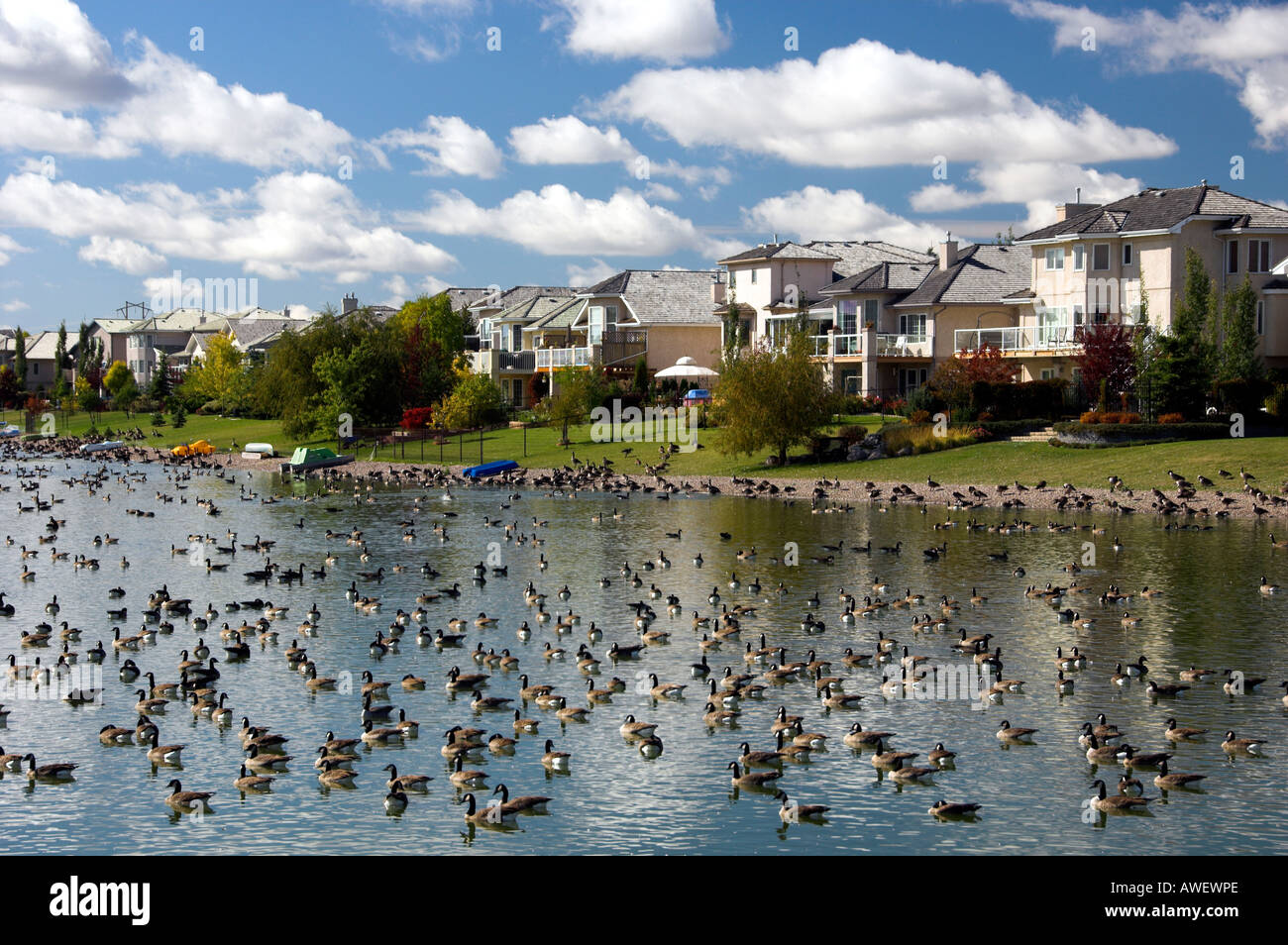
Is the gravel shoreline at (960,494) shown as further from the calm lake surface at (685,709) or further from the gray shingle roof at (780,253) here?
the gray shingle roof at (780,253)

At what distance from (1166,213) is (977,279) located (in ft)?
55.4

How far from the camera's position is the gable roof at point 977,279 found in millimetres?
95438

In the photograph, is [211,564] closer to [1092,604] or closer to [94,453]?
[1092,604]

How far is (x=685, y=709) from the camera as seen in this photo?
1107 inches

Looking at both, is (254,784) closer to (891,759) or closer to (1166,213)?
(891,759)

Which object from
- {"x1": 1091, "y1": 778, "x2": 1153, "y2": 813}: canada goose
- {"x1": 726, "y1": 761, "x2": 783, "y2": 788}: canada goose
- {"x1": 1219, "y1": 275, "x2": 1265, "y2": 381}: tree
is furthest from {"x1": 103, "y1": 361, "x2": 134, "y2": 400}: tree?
{"x1": 1091, "y1": 778, "x2": 1153, "y2": 813}: canada goose

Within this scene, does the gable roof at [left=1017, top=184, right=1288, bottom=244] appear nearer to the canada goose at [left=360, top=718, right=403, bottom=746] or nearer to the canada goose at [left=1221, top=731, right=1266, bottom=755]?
the canada goose at [left=1221, top=731, right=1266, bottom=755]

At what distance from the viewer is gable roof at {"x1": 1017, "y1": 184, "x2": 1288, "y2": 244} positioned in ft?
268

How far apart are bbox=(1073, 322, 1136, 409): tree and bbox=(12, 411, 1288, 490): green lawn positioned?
24.9ft

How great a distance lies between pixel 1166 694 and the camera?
2811cm

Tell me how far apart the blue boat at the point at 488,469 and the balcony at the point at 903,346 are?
1128 inches

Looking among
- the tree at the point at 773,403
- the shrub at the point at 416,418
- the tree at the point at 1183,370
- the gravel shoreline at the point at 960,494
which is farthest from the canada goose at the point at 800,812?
the shrub at the point at 416,418
